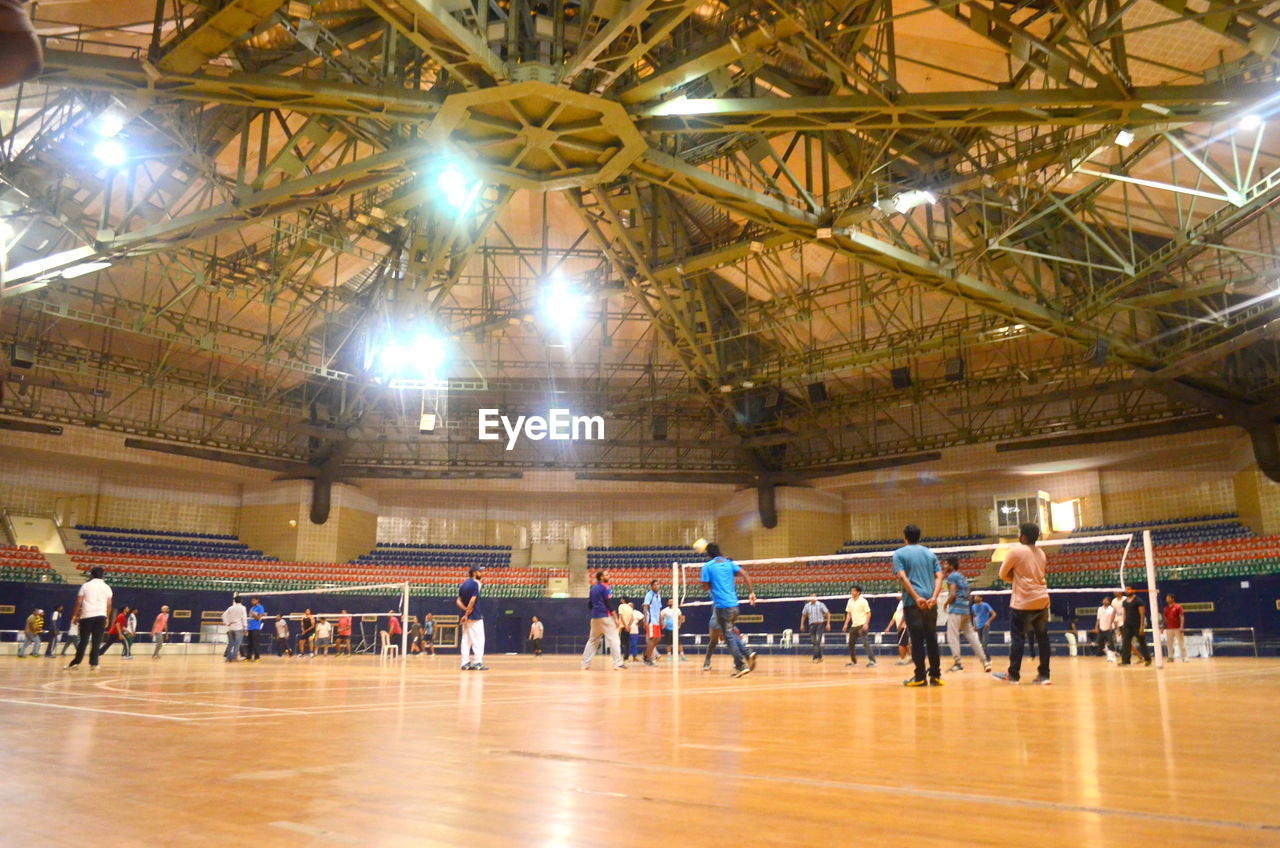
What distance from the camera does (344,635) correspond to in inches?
1240

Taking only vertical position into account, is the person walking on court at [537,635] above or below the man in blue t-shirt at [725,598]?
below

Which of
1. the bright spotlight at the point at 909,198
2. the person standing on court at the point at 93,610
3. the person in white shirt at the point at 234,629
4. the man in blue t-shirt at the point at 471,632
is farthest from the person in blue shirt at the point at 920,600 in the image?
the person in white shirt at the point at 234,629

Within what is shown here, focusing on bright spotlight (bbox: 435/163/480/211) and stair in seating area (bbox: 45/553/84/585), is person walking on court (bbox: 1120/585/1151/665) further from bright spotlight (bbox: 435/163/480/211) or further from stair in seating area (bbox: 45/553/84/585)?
stair in seating area (bbox: 45/553/84/585)

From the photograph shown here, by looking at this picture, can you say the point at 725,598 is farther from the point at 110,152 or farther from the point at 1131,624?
the point at 110,152

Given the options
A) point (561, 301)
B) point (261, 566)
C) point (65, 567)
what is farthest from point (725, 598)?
point (65, 567)

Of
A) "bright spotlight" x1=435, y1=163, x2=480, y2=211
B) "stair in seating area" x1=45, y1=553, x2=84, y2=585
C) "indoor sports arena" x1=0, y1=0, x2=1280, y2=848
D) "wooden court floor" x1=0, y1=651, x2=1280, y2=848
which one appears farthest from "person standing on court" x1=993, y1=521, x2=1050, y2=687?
"stair in seating area" x1=45, y1=553, x2=84, y2=585

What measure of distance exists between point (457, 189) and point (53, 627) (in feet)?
57.2

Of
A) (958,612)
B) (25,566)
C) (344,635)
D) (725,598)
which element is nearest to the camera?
(725,598)

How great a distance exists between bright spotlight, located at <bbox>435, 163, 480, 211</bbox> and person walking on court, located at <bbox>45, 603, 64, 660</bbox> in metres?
16.9

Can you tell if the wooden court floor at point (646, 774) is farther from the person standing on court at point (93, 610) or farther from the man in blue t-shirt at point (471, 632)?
the person standing on court at point (93, 610)

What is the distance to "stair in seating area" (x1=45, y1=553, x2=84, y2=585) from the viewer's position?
105 feet

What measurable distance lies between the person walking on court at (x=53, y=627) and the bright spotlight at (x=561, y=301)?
55.0ft

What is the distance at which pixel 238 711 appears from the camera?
695 cm

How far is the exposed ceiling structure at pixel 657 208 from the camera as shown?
568 inches
